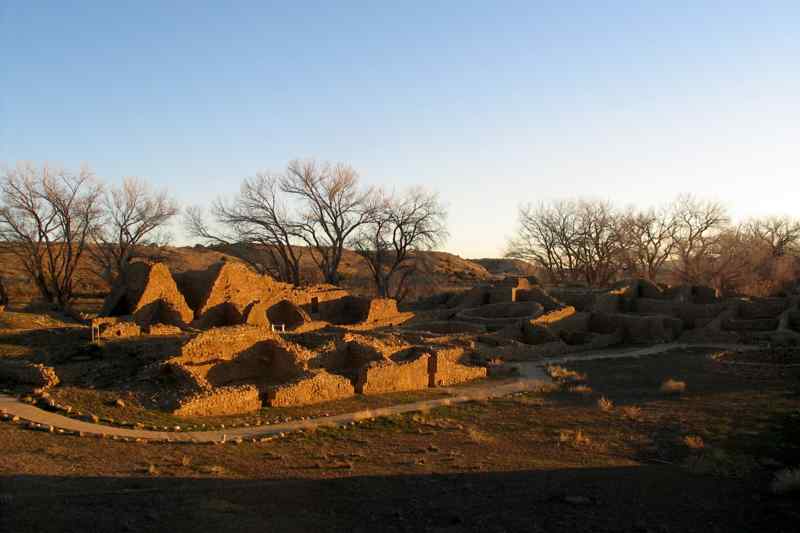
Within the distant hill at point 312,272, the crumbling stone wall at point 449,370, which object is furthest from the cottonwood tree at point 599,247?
the crumbling stone wall at point 449,370

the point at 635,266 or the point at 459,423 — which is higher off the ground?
the point at 635,266

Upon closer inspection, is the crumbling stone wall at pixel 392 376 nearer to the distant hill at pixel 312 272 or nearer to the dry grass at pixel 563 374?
the dry grass at pixel 563 374

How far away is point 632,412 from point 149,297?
679 inches

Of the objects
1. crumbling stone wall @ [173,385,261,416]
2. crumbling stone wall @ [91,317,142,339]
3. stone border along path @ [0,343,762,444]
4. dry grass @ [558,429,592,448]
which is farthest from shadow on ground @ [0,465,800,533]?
crumbling stone wall @ [91,317,142,339]

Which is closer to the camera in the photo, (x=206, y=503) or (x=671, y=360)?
(x=206, y=503)

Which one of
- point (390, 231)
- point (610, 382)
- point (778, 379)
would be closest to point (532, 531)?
point (610, 382)

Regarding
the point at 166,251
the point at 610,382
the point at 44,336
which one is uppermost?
the point at 166,251

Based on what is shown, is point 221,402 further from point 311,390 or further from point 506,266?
point 506,266

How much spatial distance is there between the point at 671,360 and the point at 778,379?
438 centimetres

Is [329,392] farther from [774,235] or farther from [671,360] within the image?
[774,235]

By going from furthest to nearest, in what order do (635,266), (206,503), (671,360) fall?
(635,266) < (671,360) < (206,503)

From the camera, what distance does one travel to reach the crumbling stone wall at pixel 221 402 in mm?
12735

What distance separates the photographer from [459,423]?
1325cm

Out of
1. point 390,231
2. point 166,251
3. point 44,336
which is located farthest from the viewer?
point 166,251
